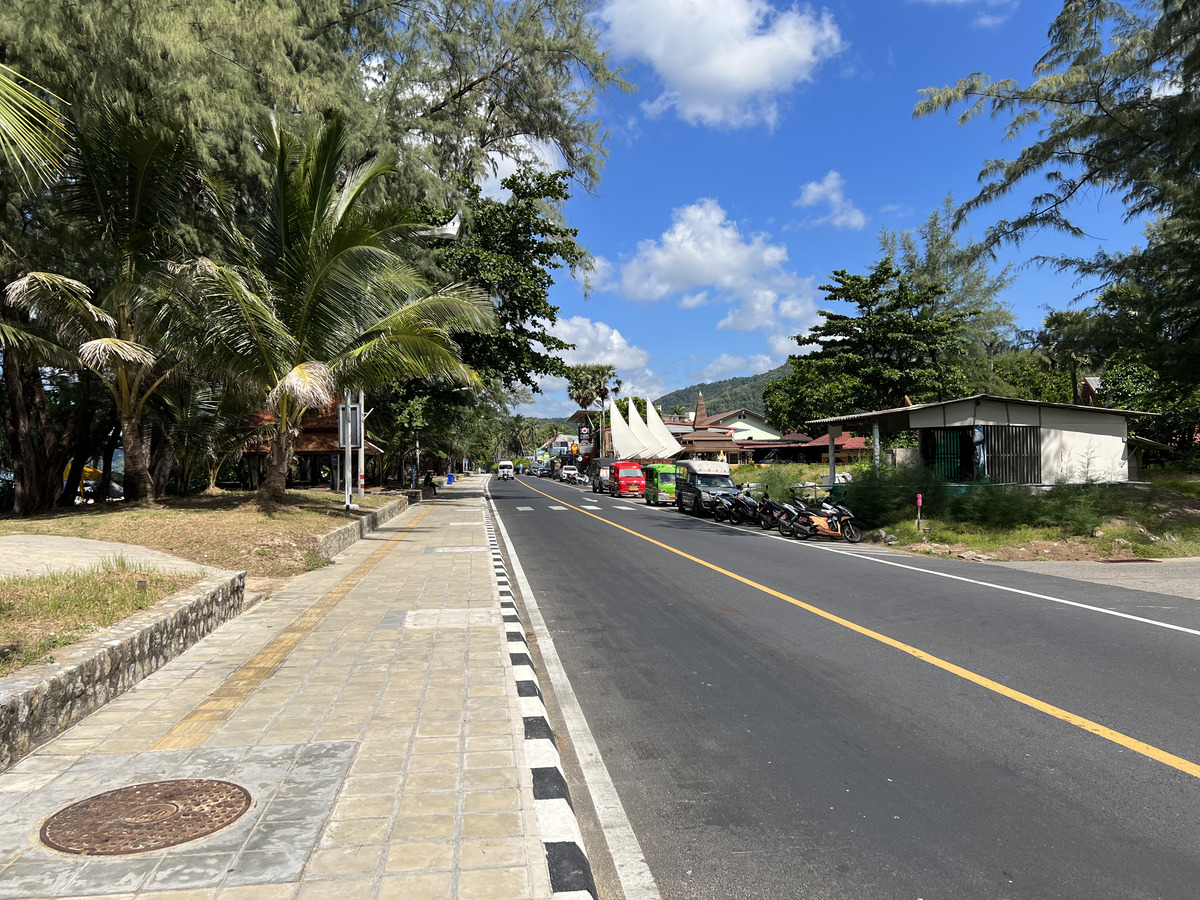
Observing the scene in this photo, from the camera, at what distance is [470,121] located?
2591 cm

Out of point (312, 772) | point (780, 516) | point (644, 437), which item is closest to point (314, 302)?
point (312, 772)

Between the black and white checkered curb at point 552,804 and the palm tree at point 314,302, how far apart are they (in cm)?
978

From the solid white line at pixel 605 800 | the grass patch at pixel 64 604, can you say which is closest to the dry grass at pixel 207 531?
the grass patch at pixel 64 604

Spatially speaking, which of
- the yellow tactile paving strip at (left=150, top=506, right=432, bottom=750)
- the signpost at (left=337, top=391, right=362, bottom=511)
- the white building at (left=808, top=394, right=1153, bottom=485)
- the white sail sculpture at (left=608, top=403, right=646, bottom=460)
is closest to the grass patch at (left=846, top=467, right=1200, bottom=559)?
the white building at (left=808, top=394, right=1153, bottom=485)

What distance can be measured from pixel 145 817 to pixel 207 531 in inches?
377

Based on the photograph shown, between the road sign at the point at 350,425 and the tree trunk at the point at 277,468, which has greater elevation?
the road sign at the point at 350,425

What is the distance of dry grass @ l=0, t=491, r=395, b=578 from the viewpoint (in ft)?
37.2

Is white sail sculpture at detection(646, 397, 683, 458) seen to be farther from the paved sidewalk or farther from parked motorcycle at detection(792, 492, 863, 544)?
the paved sidewalk

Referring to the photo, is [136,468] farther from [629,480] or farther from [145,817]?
[629,480]

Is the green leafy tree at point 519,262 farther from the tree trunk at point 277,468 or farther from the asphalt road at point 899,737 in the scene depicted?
the asphalt road at point 899,737

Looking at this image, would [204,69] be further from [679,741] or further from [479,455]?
[479,455]

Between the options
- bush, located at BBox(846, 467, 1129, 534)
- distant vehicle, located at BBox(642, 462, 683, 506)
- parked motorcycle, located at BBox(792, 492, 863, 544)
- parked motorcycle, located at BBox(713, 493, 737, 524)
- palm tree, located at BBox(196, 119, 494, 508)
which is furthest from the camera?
distant vehicle, located at BBox(642, 462, 683, 506)

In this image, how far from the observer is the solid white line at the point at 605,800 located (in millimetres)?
3279

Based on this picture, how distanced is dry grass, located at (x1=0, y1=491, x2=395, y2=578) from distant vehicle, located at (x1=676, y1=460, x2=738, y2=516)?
14.4 m
